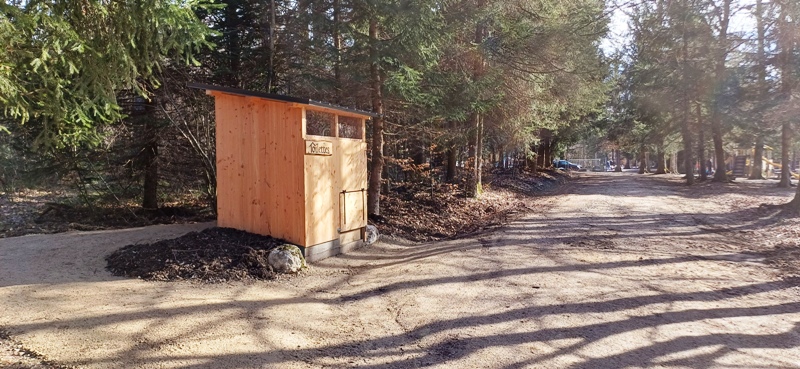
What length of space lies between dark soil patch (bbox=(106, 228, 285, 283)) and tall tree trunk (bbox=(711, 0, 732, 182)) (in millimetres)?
16042

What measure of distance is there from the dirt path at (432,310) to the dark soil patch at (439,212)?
100 inches

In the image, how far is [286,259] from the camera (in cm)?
657

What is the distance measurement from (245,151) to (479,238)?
4.77 metres

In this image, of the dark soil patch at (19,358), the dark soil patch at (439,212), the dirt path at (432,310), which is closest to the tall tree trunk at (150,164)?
the dirt path at (432,310)

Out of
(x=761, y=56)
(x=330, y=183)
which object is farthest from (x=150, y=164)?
(x=761, y=56)

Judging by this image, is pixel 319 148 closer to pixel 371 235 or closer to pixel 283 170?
pixel 283 170

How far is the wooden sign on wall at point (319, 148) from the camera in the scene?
7.05 metres

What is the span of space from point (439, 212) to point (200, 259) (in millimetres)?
7444

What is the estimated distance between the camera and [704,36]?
1673 cm

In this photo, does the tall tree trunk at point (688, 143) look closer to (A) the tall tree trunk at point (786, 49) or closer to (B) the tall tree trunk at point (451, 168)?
(A) the tall tree trunk at point (786, 49)

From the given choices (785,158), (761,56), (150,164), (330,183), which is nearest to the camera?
(330,183)

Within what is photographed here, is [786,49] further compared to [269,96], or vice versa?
[786,49]

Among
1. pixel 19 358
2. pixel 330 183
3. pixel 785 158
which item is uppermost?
pixel 785 158

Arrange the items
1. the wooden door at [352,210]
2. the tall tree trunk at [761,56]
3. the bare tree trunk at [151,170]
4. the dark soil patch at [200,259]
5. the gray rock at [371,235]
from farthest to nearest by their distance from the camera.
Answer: the tall tree trunk at [761,56] < the bare tree trunk at [151,170] < the gray rock at [371,235] < the wooden door at [352,210] < the dark soil patch at [200,259]
